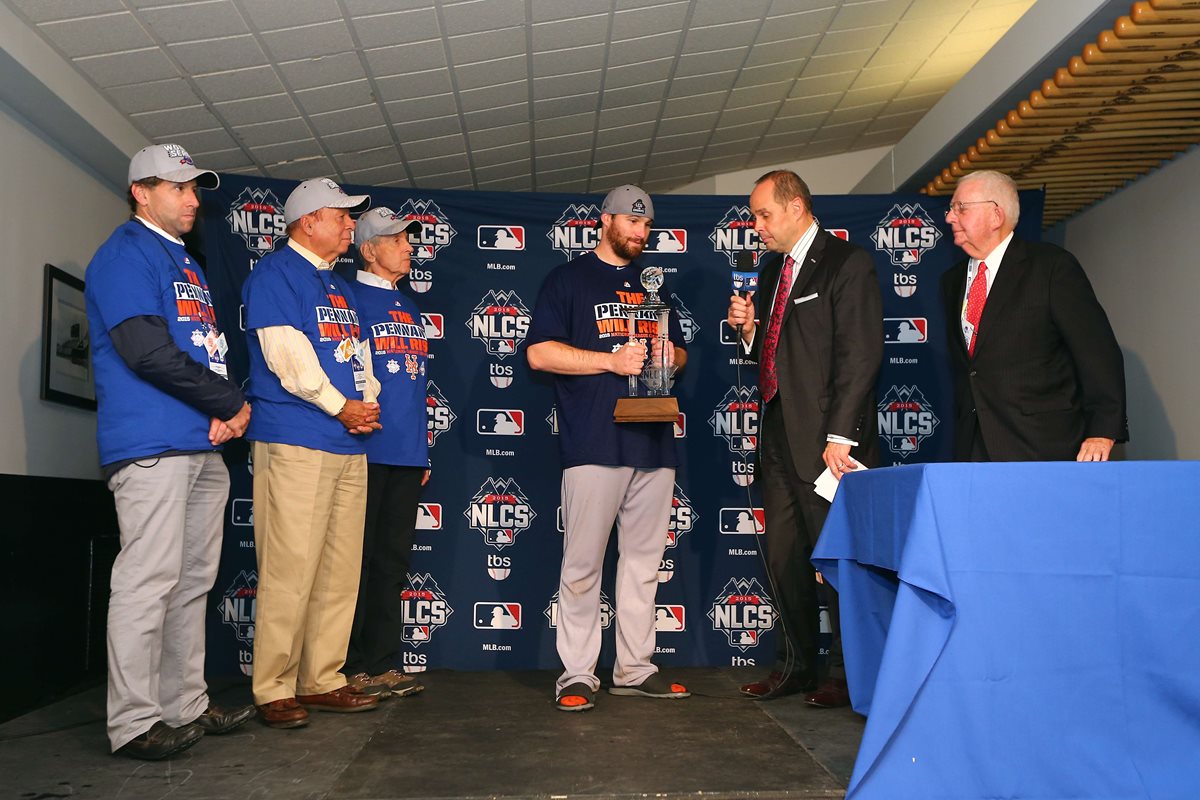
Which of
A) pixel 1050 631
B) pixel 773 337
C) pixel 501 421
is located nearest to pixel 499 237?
pixel 501 421

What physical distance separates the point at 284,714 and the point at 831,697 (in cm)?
182

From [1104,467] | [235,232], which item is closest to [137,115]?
[235,232]

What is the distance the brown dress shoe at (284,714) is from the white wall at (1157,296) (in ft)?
12.5

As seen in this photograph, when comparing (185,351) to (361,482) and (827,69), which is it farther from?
(827,69)

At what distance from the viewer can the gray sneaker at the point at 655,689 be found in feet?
11.9

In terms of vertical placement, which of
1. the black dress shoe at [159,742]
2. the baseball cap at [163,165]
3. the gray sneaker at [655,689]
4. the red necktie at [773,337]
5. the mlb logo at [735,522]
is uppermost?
the baseball cap at [163,165]

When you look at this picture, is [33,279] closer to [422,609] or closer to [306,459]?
[306,459]

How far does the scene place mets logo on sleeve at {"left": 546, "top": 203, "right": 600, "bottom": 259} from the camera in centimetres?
454

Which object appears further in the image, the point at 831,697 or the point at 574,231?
the point at 574,231

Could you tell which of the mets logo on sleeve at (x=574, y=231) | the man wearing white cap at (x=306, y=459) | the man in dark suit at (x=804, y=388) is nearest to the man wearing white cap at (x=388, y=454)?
the man wearing white cap at (x=306, y=459)

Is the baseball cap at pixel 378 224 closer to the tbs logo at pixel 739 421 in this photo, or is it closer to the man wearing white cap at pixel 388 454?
the man wearing white cap at pixel 388 454

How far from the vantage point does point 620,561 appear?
3.77m

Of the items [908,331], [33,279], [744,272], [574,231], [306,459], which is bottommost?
[306,459]

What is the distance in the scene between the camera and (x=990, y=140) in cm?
428
